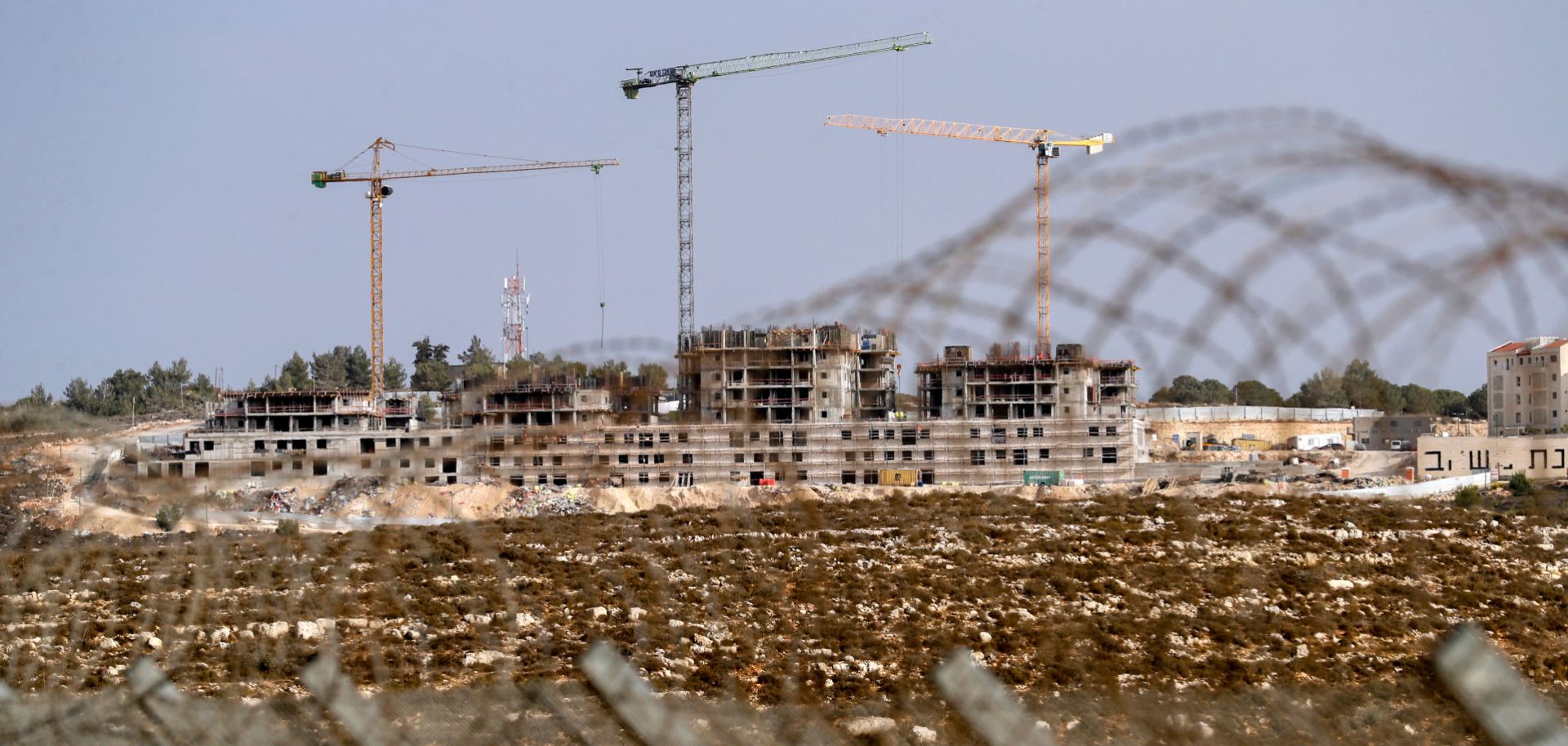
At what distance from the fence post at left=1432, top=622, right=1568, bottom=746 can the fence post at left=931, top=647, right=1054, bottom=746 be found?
2.60 m

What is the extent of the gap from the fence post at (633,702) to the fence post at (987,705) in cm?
199

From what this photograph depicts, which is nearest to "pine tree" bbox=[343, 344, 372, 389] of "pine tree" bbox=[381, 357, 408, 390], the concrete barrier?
"pine tree" bbox=[381, 357, 408, 390]

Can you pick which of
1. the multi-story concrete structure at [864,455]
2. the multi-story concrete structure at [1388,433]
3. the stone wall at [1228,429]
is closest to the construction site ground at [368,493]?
the multi-story concrete structure at [1388,433]

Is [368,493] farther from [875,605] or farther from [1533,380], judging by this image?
[1533,380]

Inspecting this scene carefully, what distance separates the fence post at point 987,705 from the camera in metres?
9.70

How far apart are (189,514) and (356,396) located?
1149 inches

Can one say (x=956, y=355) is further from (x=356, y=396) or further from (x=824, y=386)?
(x=356, y=396)

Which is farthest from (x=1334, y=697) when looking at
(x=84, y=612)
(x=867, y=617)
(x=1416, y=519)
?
(x=84, y=612)

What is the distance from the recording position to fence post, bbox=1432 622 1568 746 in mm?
7461

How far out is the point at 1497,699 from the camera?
7887mm

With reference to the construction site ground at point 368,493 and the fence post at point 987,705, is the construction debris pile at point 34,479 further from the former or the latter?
the fence post at point 987,705

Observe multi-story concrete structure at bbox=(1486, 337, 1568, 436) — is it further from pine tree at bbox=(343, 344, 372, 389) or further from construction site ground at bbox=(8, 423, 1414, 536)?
pine tree at bbox=(343, 344, 372, 389)

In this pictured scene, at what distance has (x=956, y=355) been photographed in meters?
58.9

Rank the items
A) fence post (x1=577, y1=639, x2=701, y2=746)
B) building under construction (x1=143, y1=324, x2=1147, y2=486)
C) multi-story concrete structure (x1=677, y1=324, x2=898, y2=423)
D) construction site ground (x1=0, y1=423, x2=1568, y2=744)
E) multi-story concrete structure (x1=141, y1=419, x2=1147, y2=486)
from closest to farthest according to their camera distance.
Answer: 1. construction site ground (x1=0, y1=423, x2=1568, y2=744)
2. fence post (x1=577, y1=639, x2=701, y2=746)
3. building under construction (x1=143, y1=324, x2=1147, y2=486)
4. multi-story concrete structure (x1=141, y1=419, x2=1147, y2=486)
5. multi-story concrete structure (x1=677, y1=324, x2=898, y2=423)
